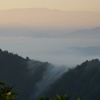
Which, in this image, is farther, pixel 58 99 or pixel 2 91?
pixel 2 91

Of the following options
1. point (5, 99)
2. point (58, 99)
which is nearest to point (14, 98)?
point (5, 99)

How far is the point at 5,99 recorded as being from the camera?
265 feet

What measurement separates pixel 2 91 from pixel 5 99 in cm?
776

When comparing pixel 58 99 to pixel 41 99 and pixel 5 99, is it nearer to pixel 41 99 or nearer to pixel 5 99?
pixel 41 99

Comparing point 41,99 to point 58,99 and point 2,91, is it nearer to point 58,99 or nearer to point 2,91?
point 58,99

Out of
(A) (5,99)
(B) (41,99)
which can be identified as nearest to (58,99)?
(B) (41,99)

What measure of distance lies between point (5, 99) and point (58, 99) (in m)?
8.95

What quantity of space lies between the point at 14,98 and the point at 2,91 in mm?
6708

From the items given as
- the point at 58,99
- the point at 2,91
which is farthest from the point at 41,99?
the point at 2,91

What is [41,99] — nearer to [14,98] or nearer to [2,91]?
[14,98]

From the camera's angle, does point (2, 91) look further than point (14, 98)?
Yes

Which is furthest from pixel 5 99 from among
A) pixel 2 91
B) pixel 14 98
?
pixel 2 91

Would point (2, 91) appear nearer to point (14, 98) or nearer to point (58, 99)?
point (14, 98)

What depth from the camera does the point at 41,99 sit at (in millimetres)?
80312
